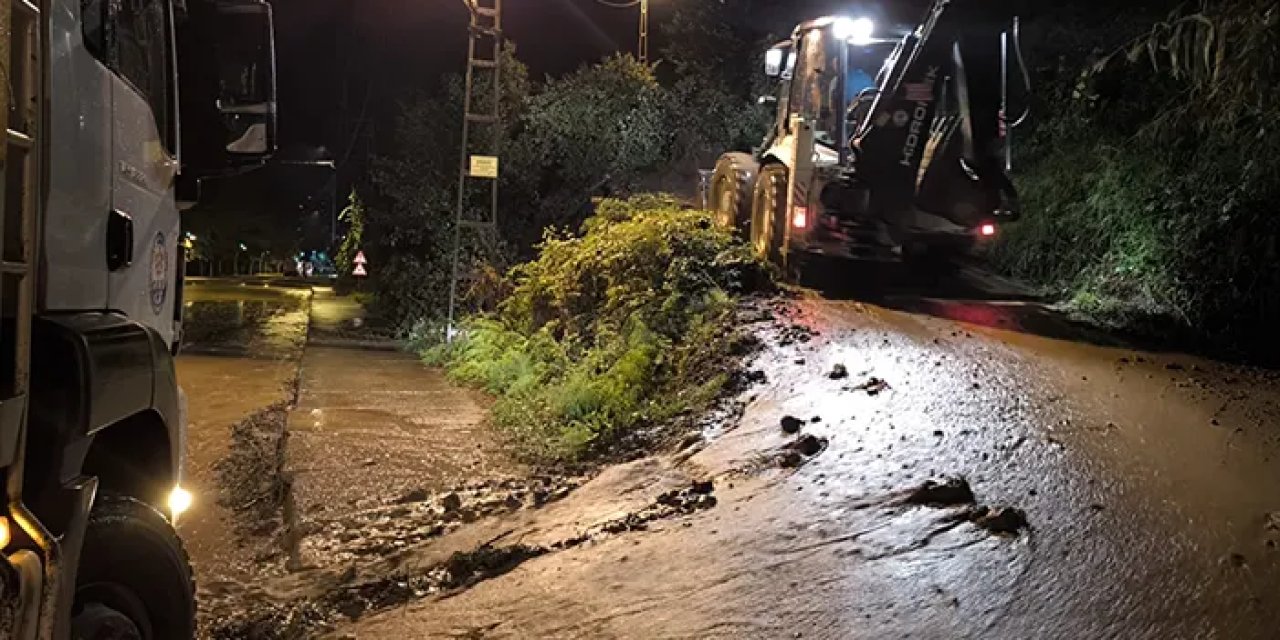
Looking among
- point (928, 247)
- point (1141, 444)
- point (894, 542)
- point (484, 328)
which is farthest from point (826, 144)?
point (894, 542)

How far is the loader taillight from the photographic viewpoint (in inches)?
466

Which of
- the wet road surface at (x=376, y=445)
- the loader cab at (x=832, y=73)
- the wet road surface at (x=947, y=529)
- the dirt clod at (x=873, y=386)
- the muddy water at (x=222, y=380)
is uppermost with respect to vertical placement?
the loader cab at (x=832, y=73)

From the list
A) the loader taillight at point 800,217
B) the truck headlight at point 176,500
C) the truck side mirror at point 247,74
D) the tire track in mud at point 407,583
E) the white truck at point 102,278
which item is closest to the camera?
the white truck at point 102,278

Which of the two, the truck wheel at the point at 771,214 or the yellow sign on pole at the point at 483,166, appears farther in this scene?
the yellow sign on pole at the point at 483,166

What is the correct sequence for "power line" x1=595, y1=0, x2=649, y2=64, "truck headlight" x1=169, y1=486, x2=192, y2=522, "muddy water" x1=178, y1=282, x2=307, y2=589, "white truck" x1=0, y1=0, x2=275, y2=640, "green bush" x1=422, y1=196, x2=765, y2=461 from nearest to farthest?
"white truck" x1=0, y1=0, x2=275, y2=640 → "truck headlight" x1=169, y1=486, x2=192, y2=522 → "muddy water" x1=178, y1=282, x2=307, y2=589 → "green bush" x1=422, y1=196, x2=765, y2=461 → "power line" x1=595, y1=0, x2=649, y2=64

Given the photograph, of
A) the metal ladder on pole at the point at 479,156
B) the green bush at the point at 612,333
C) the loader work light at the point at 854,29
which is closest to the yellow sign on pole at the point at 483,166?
the metal ladder on pole at the point at 479,156

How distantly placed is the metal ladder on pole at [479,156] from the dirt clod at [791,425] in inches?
403

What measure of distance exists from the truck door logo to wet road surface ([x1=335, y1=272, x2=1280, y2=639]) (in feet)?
5.67

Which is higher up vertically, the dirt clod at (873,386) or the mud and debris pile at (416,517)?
the dirt clod at (873,386)

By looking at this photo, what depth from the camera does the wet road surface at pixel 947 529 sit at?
165 inches

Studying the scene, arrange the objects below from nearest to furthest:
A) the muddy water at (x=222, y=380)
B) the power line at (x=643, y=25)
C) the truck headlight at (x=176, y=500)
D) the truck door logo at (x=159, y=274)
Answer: the truck headlight at (x=176, y=500) → the truck door logo at (x=159, y=274) → the muddy water at (x=222, y=380) → the power line at (x=643, y=25)

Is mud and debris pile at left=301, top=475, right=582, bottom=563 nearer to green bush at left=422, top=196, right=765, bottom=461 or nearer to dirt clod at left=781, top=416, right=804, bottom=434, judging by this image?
green bush at left=422, top=196, right=765, bottom=461

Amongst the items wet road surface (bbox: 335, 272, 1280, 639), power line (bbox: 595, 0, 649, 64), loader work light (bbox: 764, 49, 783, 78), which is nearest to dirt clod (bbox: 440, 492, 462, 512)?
wet road surface (bbox: 335, 272, 1280, 639)

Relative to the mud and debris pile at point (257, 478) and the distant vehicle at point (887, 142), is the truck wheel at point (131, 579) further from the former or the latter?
the distant vehicle at point (887, 142)
